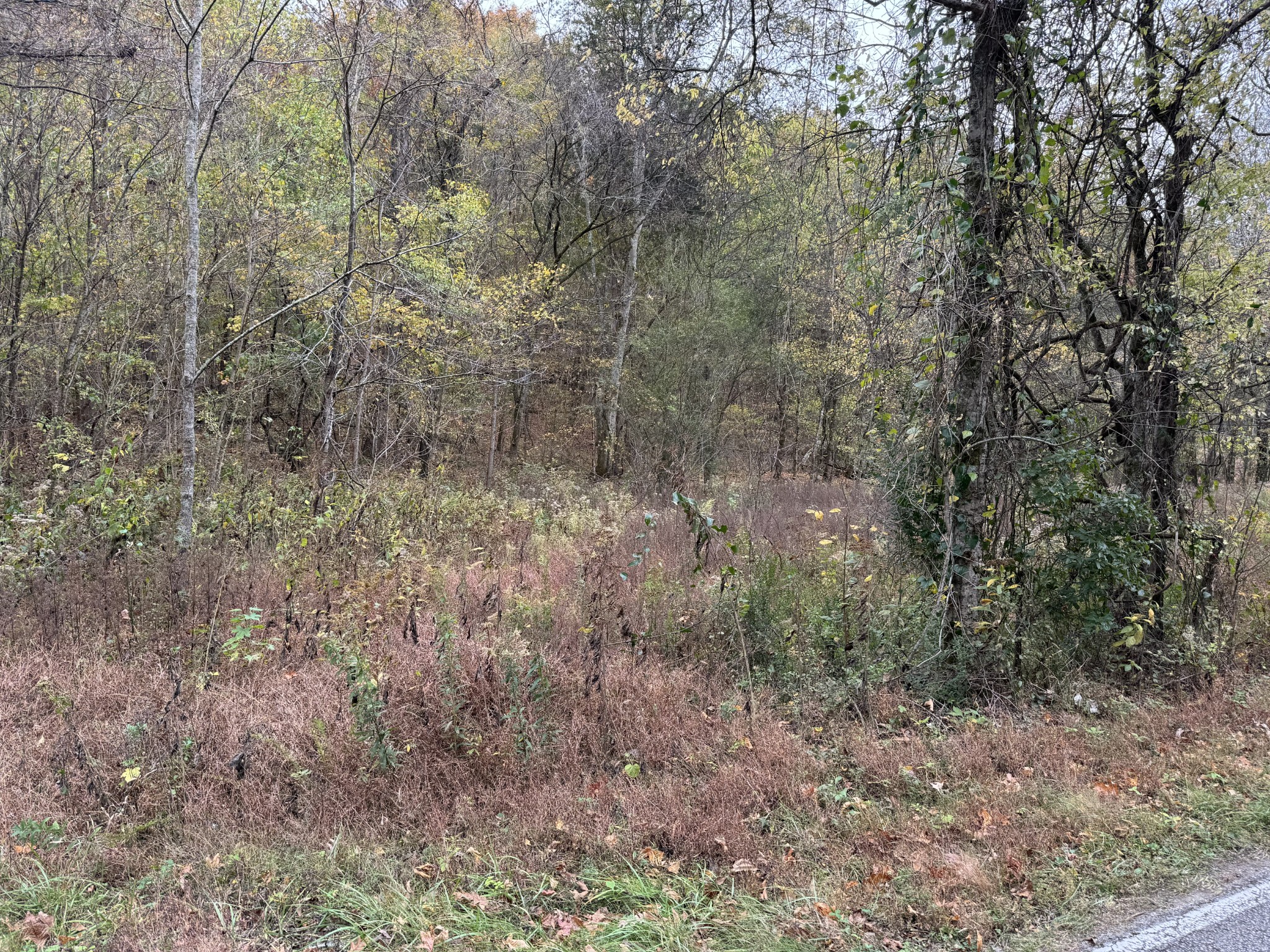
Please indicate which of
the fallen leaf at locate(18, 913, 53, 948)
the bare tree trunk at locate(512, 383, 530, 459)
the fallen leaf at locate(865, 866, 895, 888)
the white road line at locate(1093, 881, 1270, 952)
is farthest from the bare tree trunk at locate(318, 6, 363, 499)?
the bare tree trunk at locate(512, 383, 530, 459)

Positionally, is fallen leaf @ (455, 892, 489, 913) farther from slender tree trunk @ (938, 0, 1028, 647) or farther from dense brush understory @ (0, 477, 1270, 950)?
slender tree trunk @ (938, 0, 1028, 647)

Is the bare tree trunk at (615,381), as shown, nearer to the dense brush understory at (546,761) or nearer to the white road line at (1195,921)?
the dense brush understory at (546,761)

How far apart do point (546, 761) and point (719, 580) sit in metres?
3.14

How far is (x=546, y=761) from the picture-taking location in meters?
4.37

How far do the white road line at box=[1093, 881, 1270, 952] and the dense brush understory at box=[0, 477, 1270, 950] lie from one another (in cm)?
24

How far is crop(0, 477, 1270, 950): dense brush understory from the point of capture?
316 centimetres

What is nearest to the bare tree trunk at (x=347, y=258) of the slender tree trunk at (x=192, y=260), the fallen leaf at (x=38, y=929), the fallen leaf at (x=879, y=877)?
the slender tree trunk at (x=192, y=260)

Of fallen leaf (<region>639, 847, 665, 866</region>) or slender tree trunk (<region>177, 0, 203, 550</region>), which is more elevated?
slender tree trunk (<region>177, 0, 203, 550</region>)

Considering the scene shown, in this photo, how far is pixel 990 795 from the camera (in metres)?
4.00

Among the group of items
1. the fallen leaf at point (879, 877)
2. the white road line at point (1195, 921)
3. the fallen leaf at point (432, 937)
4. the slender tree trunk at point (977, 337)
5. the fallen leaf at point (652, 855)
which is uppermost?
the slender tree trunk at point (977, 337)

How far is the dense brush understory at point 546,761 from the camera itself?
3.16m

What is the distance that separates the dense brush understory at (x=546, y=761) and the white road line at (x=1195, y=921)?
24 cm

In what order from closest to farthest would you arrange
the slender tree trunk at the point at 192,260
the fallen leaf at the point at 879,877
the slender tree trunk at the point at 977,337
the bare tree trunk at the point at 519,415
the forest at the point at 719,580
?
1. the fallen leaf at the point at 879,877
2. the forest at the point at 719,580
3. the slender tree trunk at the point at 977,337
4. the slender tree trunk at the point at 192,260
5. the bare tree trunk at the point at 519,415

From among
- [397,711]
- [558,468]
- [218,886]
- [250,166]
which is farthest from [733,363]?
[218,886]
